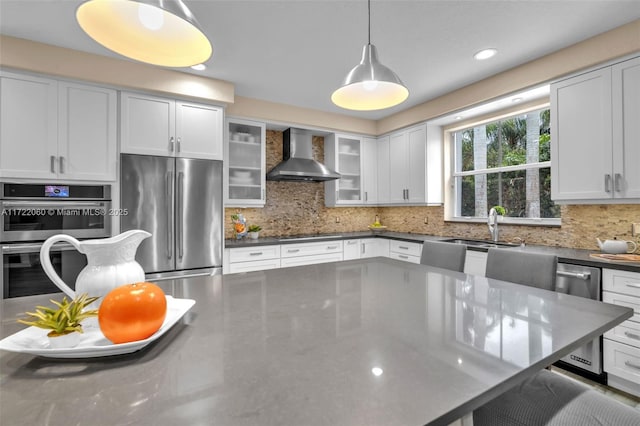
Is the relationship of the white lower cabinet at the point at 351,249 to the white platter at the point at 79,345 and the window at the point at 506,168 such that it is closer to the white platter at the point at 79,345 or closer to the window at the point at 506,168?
the window at the point at 506,168

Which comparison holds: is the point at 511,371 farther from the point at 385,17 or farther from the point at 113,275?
the point at 385,17

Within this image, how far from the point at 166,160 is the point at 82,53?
1056 mm

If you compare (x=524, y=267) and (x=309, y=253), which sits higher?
(x=524, y=267)

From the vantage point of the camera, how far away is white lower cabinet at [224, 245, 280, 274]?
128 inches

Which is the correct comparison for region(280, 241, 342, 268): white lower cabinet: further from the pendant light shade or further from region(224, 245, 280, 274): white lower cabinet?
the pendant light shade

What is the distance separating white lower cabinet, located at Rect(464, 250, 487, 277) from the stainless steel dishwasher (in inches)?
25.2

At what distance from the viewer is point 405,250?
12.7 ft

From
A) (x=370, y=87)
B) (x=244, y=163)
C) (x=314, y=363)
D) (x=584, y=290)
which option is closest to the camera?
(x=314, y=363)

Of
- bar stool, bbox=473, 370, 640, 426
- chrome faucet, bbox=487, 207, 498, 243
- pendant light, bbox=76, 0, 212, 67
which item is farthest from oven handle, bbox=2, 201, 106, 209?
chrome faucet, bbox=487, 207, 498, 243

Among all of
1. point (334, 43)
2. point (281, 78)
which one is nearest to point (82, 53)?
point (281, 78)

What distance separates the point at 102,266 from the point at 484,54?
3.08 meters

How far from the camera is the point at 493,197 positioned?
3.59 meters

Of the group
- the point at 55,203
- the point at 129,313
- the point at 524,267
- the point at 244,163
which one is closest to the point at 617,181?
the point at 524,267

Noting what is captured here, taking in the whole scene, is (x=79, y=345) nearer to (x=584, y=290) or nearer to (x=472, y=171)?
(x=584, y=290)
